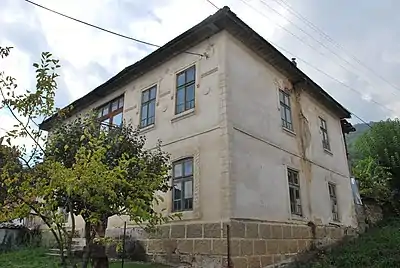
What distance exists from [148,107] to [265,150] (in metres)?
4.68

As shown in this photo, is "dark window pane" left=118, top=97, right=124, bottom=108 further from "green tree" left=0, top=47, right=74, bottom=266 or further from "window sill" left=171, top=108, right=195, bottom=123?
"green tree" left=0, top=47, right=74, bottom=266

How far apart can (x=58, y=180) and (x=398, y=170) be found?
2039 centimetres

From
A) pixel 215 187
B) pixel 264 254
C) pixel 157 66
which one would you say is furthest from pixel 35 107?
pixel 157 66

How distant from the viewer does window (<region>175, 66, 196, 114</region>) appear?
37.1 feet

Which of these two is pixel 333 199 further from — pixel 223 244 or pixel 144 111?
pixel 144 111

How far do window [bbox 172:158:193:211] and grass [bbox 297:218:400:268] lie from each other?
389 cm

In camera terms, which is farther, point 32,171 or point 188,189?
point 188,189

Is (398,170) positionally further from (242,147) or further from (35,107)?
(35,107)

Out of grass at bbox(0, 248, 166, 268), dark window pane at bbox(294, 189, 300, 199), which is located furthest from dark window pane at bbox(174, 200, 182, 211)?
dark window pane at bbox(294, 189, 300, 199)

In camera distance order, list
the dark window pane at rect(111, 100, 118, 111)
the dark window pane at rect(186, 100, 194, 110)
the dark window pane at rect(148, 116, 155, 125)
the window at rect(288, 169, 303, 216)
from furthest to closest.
→ the dark window pane at rect(111, 100, 118, 111), the dark window pane at rect(148, 116, 155, 125), the window at rect(288, 169, 303, 216), the dark window pane at rect(186, 100, 194, 110)

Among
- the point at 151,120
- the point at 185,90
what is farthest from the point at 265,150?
the point at 151,120

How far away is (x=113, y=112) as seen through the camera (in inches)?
587

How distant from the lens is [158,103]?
1240cm

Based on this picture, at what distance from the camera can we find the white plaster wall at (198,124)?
31.6ft
